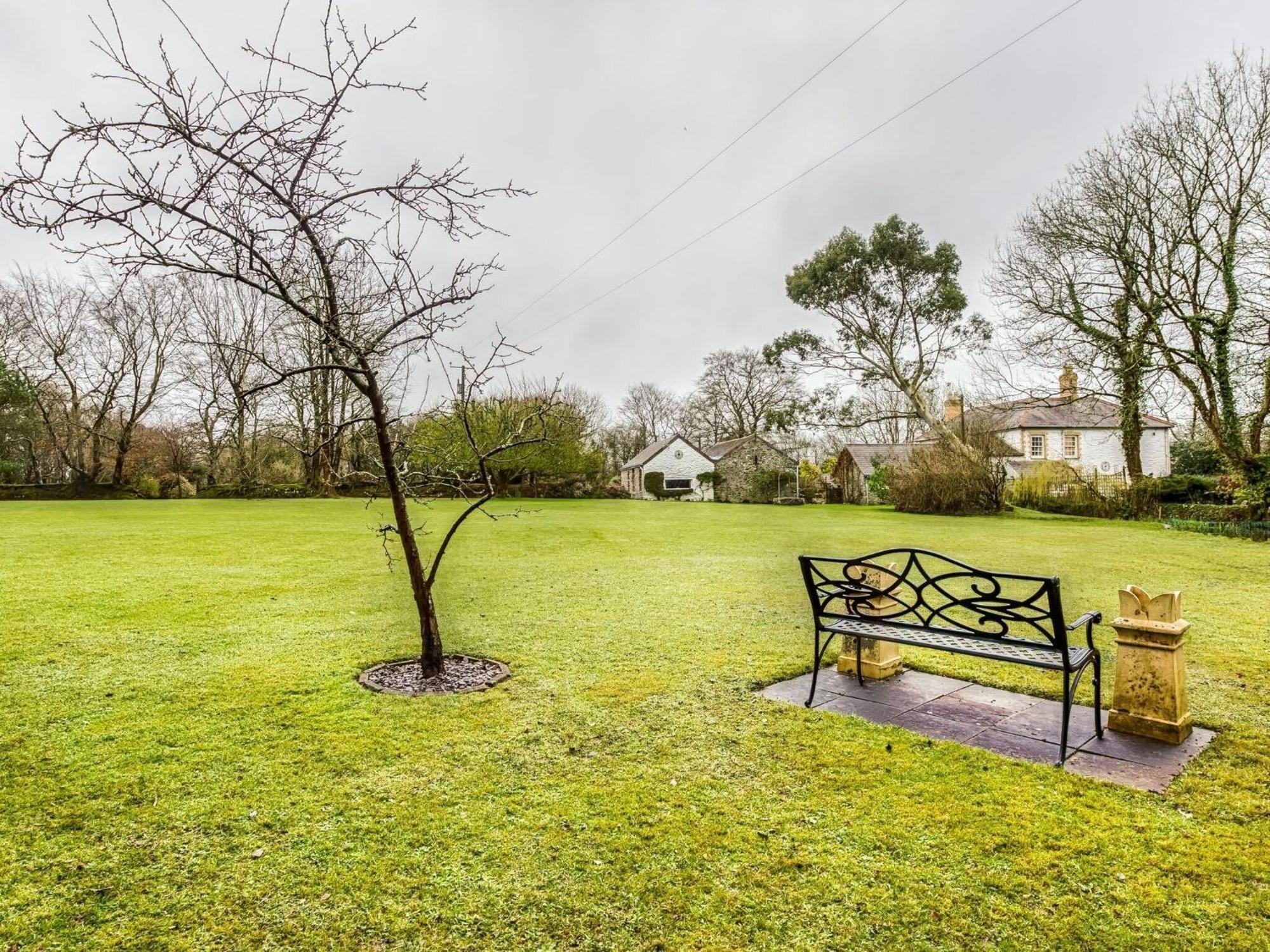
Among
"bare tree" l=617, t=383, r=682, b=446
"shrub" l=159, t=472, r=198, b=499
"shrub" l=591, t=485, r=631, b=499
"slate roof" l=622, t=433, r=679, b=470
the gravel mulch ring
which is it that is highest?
"bare tree" l=617, t=383, r=682, b=446

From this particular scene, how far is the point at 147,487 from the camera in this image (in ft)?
111

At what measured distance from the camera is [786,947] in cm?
228

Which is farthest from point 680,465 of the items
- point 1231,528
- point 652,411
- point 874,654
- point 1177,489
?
point 874,654

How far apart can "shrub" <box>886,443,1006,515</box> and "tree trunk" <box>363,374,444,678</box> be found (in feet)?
77.7

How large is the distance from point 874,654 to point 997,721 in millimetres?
1027

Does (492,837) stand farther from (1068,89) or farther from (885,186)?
(885,186)

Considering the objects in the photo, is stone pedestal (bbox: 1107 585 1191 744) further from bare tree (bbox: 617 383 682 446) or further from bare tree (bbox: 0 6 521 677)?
bare tree (bbox: 617 383 682 446)

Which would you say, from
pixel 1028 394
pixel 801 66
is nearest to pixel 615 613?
pixel 801 66

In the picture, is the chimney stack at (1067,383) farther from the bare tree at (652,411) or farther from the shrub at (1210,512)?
the bare tree at (652,411)

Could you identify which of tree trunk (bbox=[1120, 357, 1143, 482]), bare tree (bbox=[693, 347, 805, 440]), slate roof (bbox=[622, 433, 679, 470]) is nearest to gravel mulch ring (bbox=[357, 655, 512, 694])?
tree trunk (bbox=[1120, 357, 1143, 482])

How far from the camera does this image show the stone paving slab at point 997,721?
3.64 m

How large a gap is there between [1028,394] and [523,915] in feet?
78.1

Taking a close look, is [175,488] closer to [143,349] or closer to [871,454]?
[143,349]

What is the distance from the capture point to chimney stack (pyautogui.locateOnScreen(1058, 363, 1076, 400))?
2020 centimetres
